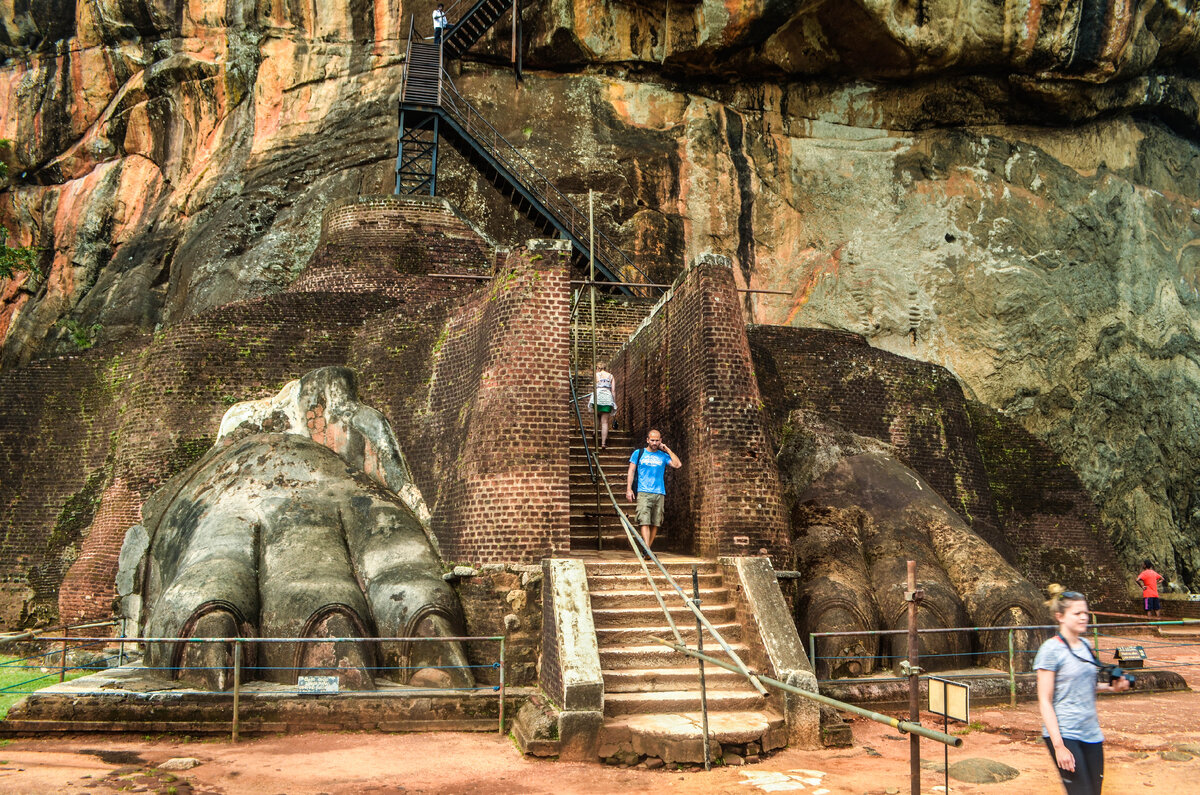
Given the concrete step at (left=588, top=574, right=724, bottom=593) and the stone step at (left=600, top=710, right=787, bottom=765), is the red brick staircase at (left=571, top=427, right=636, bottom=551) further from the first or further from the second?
the stone step at (left=600, top=710, right=787, bottom=765)

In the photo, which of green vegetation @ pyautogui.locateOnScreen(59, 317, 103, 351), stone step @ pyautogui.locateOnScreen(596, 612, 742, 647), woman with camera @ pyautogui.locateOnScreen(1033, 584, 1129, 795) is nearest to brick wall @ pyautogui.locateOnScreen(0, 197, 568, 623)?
stone step @ pyautogui.locateOnScreen(596, 612, 742, 647)

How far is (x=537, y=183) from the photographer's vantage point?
85.6ft

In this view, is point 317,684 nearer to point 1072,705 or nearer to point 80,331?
point 1072,705

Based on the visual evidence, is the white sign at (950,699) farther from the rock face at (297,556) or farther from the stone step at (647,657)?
the rock face at (297,556)

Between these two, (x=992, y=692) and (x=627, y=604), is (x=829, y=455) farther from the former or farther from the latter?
(x=627, y=604)

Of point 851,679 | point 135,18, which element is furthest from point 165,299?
point 851,679

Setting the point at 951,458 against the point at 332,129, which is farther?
the point at 332,129

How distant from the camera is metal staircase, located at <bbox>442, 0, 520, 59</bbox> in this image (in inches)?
1027

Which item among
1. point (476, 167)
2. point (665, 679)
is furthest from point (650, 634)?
point (476, 167)

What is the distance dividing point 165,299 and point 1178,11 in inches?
1095

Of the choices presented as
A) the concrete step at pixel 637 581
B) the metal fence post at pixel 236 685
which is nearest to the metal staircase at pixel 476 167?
the concrete step at pixel 637 581

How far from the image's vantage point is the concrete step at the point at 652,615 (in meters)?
8.73

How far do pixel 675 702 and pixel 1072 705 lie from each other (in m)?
3.58

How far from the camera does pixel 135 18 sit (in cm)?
2967
